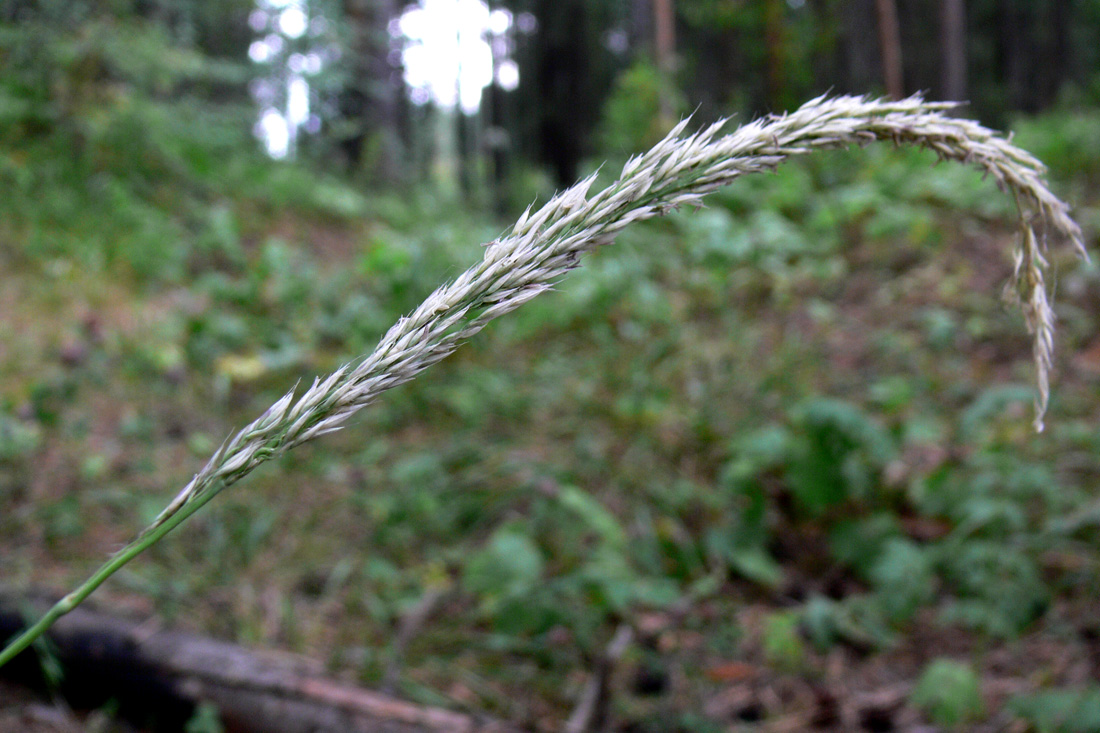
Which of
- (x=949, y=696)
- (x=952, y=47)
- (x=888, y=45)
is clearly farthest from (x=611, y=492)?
(x=952, y=47)

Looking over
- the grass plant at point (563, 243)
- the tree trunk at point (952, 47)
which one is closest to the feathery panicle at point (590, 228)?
the grass plant at point (563, 243)

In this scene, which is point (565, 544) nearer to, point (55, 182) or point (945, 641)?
point (945, 641)

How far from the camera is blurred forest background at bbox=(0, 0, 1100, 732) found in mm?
2242

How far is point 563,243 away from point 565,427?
2.82 metres

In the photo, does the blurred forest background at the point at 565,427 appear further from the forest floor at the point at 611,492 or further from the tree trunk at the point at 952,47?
the tree trunk at the point at 952,47

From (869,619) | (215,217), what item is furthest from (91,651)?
(215,217)

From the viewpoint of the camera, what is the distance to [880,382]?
3.77 meters

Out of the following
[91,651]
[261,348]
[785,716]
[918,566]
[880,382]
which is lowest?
[785,716]

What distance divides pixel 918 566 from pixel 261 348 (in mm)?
3310

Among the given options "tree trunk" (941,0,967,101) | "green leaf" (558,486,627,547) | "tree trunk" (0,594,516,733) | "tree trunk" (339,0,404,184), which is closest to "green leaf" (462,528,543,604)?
"green leaf" (558,486,627,547)

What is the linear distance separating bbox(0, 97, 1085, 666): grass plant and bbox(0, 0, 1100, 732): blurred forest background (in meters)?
0.10

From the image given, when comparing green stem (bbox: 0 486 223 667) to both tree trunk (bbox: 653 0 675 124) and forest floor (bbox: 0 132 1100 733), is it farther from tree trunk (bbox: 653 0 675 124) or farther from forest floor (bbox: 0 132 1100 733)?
tree trunk (bbox: 653 0 675 124)

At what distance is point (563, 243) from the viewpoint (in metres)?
0.70

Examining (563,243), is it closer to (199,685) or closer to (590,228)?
(590,228)
